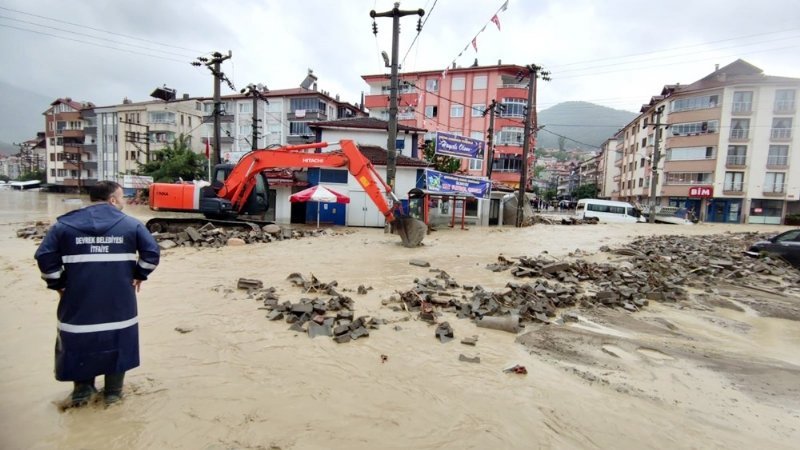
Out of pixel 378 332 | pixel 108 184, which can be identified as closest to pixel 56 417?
pixel 108 184

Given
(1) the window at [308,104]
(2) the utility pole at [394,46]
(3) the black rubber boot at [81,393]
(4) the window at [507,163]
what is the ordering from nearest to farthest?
(3) the black rubber boot at [81,393]
(2) the utility pole at [394,46]
(4) the window at [507,163]
(1) the window at [308,104]

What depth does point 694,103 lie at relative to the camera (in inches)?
1750

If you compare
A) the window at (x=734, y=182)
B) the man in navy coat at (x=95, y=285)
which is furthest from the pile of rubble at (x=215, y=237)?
the window at (x=734, y=182)

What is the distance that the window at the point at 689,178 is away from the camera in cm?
4403

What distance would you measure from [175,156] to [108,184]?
40.8 meters

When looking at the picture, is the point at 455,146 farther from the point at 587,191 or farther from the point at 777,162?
the point at 587,191

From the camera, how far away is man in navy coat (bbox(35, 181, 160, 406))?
3.05 meters

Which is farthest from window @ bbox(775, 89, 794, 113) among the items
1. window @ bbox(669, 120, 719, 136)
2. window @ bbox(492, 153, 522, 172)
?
window @ bbox(492, 153, 522, 172)

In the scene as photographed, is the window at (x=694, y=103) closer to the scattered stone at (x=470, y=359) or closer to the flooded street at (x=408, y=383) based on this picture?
the flooded street at (x=408, y=383)

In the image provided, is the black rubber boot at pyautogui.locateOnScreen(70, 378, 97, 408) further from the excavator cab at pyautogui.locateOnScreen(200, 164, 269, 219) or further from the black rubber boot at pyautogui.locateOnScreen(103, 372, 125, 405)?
the excavator cab at pyautogui.locateOnScreen(200, 164, 269, 219)

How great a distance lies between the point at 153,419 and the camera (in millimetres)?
3232

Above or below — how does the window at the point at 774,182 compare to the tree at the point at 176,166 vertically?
above

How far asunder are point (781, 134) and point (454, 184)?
42.8 metres

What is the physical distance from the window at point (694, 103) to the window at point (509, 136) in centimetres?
1846
